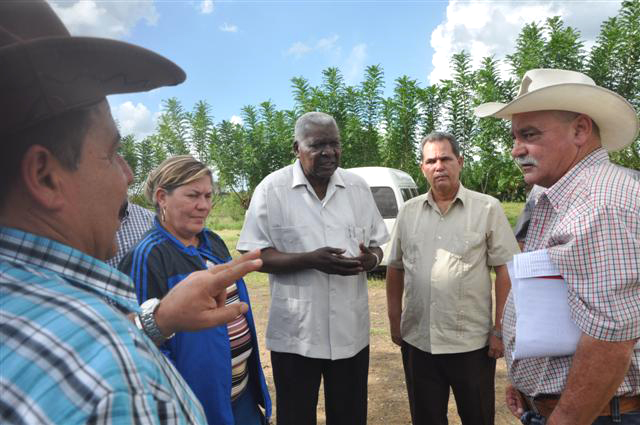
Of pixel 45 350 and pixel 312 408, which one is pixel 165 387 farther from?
pixel 312 408

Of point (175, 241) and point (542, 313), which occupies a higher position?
point (175, 241)

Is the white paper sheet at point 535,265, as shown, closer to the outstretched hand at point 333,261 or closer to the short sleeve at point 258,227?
the outstretched hand at point 333,261

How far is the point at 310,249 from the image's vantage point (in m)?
2.69

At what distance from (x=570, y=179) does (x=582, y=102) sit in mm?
321

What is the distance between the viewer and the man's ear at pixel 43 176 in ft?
2.52

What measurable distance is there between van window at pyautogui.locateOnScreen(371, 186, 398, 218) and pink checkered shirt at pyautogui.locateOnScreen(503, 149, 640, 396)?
6.77 m

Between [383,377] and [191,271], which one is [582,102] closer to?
[191,271]

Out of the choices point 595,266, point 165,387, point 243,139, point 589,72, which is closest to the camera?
point 165,387

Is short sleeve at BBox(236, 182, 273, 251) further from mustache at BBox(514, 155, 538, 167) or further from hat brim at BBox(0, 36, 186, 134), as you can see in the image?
hat brim at BBox(0, 36, 186, 134)

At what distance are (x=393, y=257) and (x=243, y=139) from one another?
15.0 m

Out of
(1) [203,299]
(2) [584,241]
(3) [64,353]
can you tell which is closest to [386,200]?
(2) [584,241]

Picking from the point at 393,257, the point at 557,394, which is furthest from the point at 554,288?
the point at 393,257

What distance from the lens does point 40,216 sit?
800 millimetres

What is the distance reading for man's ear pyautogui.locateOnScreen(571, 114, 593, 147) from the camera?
1748 mm
